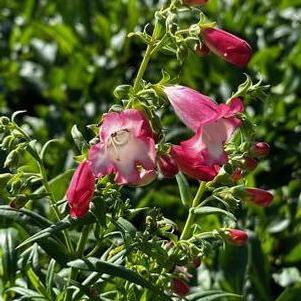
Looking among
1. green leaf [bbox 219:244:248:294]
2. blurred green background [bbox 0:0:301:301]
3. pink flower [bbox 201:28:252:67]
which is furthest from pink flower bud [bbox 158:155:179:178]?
blurred green background [bbox 0:0:301:301]

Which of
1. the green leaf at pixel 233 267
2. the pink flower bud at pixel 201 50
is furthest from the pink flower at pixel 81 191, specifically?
the green leaf at pixel 233 267

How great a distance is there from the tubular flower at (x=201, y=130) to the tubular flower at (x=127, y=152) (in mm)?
81

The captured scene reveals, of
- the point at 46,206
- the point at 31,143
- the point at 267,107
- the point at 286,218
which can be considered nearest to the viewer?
the point at 31,143

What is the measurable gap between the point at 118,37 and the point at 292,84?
774 mm

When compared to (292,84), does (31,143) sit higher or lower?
higher

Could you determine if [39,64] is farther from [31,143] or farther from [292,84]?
[31,143]

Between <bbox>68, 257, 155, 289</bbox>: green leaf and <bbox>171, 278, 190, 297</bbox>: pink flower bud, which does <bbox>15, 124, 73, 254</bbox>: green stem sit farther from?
<bbox>171, 278, 190, 297</bbox>: pink flower bud

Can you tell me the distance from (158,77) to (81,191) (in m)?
2.29

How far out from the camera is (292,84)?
4273 mm

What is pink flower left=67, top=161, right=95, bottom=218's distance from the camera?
2047mm

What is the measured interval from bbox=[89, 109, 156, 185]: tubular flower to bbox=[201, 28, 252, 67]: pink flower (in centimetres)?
24

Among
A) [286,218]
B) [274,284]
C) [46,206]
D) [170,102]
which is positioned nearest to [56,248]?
[170,102]

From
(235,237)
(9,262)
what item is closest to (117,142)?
(235,237)

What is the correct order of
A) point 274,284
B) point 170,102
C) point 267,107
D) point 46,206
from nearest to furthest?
point 170,102, point 46,206, point 274,284, point 267,107
